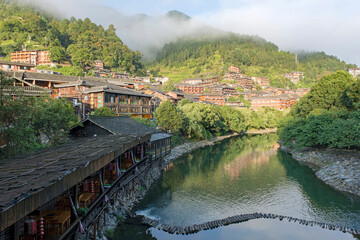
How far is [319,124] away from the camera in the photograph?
36844 millimetres

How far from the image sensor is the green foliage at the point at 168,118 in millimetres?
43562

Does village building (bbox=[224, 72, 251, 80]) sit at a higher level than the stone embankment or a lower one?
higher

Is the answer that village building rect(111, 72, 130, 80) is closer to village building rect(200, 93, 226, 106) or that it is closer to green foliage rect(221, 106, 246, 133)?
village building rect(200, 93, 226, 106)

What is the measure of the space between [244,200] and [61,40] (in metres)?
89.1

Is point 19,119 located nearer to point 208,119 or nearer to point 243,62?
point 208,119

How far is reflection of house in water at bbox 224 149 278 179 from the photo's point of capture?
32.0 meters

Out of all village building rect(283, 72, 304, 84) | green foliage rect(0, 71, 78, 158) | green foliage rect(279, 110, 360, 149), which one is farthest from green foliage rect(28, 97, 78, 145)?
village building rect(283, 72, 304, 84)

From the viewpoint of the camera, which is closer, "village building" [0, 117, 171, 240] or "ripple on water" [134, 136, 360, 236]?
"village building" [0, 117, 171, 240]

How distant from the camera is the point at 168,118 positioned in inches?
1715

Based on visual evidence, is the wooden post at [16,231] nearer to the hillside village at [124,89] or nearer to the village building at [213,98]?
the hillside village at [124,89]

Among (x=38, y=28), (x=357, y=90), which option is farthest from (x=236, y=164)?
(x=38, y=28)

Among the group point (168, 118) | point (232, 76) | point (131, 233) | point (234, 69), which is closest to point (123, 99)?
point (168, 118)

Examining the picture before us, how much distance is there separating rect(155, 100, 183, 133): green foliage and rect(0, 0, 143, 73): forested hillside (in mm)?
42719

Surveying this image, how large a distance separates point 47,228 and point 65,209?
5.48 ft
